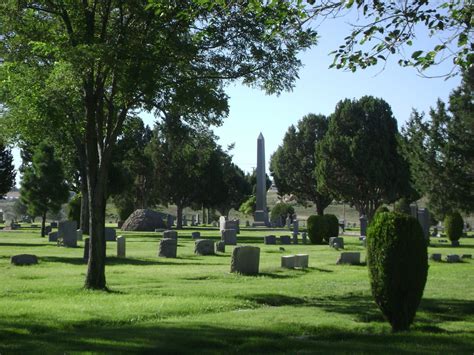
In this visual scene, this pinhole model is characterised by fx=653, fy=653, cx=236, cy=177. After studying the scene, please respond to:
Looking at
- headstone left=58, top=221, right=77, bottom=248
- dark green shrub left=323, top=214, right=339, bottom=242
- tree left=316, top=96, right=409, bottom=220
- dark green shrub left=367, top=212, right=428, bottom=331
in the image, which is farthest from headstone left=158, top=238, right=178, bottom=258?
tree left=316, top=96, right=409, bottom=220

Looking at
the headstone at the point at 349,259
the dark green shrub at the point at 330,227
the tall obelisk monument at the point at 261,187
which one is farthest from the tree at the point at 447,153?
the headstone at the point at 349,259

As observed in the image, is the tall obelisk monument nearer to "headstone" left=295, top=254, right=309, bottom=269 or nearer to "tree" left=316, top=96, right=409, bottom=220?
"tree" left=316, top=96, right=409, bottom=220

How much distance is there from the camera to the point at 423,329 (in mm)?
10422

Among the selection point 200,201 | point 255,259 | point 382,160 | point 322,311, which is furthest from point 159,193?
point 322,311

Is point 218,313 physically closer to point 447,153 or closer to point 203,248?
point 203,248

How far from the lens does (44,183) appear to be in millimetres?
44781

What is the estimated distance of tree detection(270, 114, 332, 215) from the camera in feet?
244

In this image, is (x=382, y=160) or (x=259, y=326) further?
(x=382, y=160)

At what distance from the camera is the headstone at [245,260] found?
19216 mm

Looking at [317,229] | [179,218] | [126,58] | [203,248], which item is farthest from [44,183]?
[126,58]

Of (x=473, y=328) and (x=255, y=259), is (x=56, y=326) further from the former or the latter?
(x=255, y=259)

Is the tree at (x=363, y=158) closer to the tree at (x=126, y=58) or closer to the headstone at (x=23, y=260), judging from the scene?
the headstone at (x=23, y=260)

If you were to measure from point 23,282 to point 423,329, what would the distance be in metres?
10.4

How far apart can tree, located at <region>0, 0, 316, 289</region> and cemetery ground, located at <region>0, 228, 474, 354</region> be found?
2.23 metres
